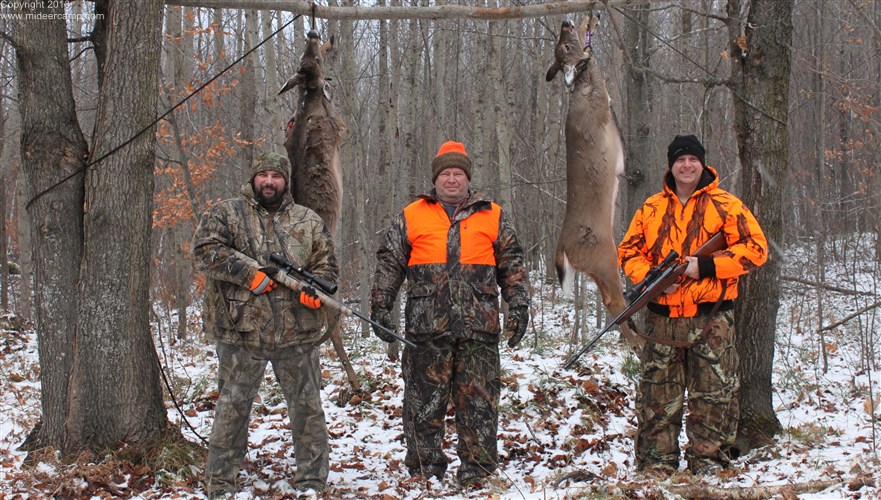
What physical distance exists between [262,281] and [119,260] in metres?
1.23

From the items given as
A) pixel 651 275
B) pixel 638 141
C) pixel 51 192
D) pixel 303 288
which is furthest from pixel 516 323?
pixel 638 141

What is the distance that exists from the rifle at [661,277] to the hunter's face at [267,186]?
7.33ft

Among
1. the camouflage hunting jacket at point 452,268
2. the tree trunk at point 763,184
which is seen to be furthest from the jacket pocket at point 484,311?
the tree trunk at point 763,184

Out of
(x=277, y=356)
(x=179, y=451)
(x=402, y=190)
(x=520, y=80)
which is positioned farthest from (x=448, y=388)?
(x=520, y=80)

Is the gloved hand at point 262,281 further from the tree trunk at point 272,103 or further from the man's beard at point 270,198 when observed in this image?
the tree trunk at point 272,103

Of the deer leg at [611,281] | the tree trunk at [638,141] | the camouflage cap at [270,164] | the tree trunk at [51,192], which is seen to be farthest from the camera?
the tree trunk at [638,141]

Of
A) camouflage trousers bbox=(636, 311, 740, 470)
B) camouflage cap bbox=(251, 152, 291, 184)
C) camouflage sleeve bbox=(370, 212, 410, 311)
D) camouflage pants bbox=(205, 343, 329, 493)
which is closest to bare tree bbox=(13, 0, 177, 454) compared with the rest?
camouflage pants bbox=(205, 343, 329, 493)

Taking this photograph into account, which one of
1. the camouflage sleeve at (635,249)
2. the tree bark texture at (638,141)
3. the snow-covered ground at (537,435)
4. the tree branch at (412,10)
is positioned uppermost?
the tree branch at (412,10)

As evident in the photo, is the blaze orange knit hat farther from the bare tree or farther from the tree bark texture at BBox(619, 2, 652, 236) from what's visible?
the tree bark texture at BBox(619, 2, 652, 236)

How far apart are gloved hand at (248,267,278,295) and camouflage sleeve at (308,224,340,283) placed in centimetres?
38

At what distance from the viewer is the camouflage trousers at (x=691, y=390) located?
176 inches

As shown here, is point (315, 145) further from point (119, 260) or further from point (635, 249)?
point (635, 249)

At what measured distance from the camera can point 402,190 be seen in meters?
12.7

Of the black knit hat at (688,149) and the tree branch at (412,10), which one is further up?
the tree branch at (412,10)
